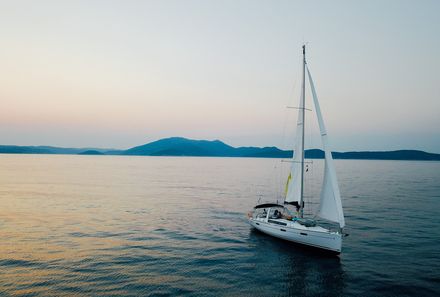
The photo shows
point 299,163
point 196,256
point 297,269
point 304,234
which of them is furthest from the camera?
point 299,163

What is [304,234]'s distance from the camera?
30.1 metres

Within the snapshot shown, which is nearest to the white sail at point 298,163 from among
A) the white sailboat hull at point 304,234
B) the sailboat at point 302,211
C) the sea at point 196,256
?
the sailboat at point 302,211

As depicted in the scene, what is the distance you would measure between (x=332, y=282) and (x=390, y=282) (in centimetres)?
437

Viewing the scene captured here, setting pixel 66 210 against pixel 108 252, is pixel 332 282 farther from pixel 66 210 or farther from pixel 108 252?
pixel 66 210

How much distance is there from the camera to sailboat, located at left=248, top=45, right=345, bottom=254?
2856 centimetres

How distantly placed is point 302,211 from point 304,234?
324cm

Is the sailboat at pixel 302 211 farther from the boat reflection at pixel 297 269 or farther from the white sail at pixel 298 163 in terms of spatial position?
the boat reflection at pixel 297 269

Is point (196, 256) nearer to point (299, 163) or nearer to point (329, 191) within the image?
point (329, 191)

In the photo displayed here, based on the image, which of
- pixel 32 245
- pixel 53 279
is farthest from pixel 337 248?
pixel 32 245

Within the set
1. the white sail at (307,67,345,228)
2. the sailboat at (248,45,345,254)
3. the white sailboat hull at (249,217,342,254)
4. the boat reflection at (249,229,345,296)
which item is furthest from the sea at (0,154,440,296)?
the white sail at (307,67,345,228)

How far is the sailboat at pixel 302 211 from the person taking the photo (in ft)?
93.7

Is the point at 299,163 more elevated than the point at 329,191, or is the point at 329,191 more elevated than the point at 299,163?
the point at 299,163

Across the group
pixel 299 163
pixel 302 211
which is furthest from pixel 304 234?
pixel 299 163

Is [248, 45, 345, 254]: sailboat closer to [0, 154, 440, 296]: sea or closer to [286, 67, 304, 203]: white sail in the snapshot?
[286, 67, 304, 203]: white sail
